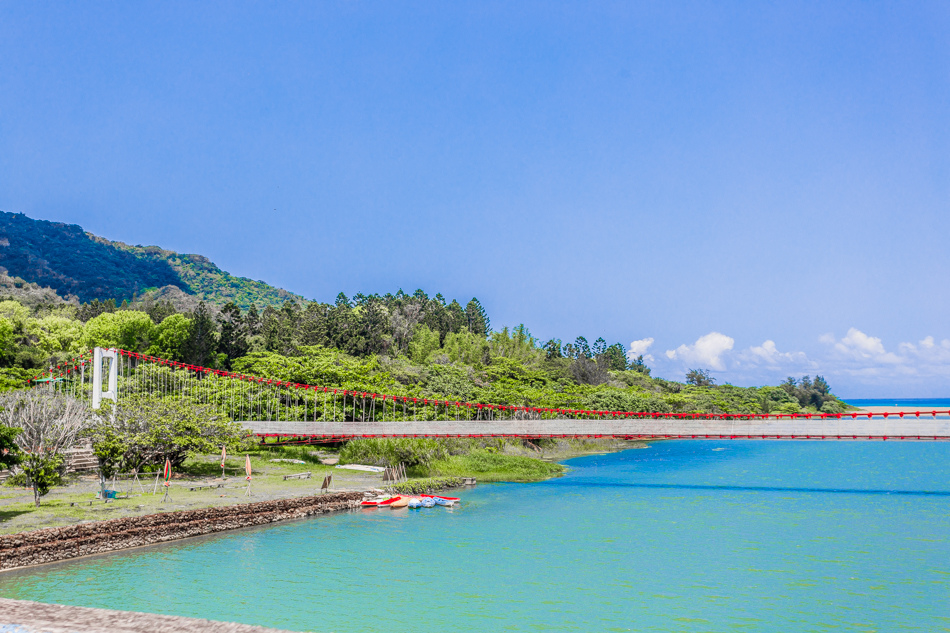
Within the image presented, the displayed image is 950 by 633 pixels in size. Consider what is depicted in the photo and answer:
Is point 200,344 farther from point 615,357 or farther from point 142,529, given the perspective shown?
point 615,357

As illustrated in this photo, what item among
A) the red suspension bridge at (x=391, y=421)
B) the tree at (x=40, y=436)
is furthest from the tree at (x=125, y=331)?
the tree at (x=40, y=436)

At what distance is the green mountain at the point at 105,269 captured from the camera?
420 feet

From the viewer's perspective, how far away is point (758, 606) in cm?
1215

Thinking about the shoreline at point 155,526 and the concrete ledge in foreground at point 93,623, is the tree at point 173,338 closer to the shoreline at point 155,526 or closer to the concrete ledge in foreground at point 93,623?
the shoreline at point 155,526

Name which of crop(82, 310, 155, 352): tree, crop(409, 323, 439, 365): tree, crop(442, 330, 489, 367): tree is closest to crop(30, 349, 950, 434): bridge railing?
crop(82, 310, 155, 352): tree

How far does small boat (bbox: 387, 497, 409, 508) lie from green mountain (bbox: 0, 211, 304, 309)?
359 feet

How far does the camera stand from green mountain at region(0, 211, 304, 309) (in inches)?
5044

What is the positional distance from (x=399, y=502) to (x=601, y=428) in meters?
9.67

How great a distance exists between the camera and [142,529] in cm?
1560

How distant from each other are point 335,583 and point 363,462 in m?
15.8

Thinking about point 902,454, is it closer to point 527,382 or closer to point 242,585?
point 527,382

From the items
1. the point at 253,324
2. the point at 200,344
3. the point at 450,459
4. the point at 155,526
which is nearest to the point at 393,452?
the point at 450,459

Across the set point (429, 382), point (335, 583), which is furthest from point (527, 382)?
point (335, 583)

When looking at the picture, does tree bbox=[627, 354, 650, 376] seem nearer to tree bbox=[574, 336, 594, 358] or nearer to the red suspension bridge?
tree bbox=[574, 336, 594, 358]
